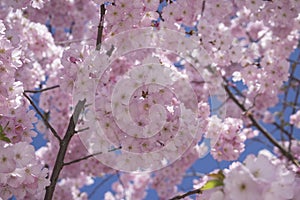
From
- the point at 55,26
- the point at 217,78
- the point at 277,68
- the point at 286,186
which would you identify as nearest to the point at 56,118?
the point at 55,26

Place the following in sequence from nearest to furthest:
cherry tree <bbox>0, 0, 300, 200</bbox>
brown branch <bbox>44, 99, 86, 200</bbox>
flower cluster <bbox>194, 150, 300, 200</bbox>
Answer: flower cluster <bbox>194, 150, 300, 200</bbox>, cherry tree <bbox>0, 0, 300, 200</bbox>, brown branch <bbox>44, 99, 86, 200</bbox>

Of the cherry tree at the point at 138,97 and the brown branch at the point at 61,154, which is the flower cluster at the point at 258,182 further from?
the brown branch at the point at 61,154

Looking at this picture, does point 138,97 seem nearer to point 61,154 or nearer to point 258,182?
point 61,154

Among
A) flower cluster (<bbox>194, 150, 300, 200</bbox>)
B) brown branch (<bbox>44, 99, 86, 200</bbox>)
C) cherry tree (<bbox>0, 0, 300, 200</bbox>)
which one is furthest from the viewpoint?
brown branch (<bbox>44, 99, 86, 200</bbox>)

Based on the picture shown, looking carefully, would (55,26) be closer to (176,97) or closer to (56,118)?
(56,118)

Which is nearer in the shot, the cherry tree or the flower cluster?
the flower cluster

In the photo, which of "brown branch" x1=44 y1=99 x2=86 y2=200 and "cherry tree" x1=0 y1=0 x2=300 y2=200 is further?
"brown branch" x1=44 y1=99 x2=86 y2=200

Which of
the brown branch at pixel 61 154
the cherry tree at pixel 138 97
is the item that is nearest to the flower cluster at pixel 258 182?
the cherry tree at pixel 138 97

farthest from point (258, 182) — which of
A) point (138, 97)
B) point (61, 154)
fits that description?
point (61, 154)

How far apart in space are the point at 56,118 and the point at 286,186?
518 centimetres

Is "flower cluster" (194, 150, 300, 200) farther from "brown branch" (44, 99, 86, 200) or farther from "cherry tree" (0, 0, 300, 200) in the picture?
"brown branch" (44, 99, 86, 200)

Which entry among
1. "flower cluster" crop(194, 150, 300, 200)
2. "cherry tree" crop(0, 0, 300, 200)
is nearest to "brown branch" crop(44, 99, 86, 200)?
"cherry tree" crop(0, 0, 300, 200)

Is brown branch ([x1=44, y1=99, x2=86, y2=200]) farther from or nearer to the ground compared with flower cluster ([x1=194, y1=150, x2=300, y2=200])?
farther from the ground

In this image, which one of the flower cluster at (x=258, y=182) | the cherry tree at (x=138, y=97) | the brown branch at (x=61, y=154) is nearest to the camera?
the flower cluster at (x=258, y=182)
